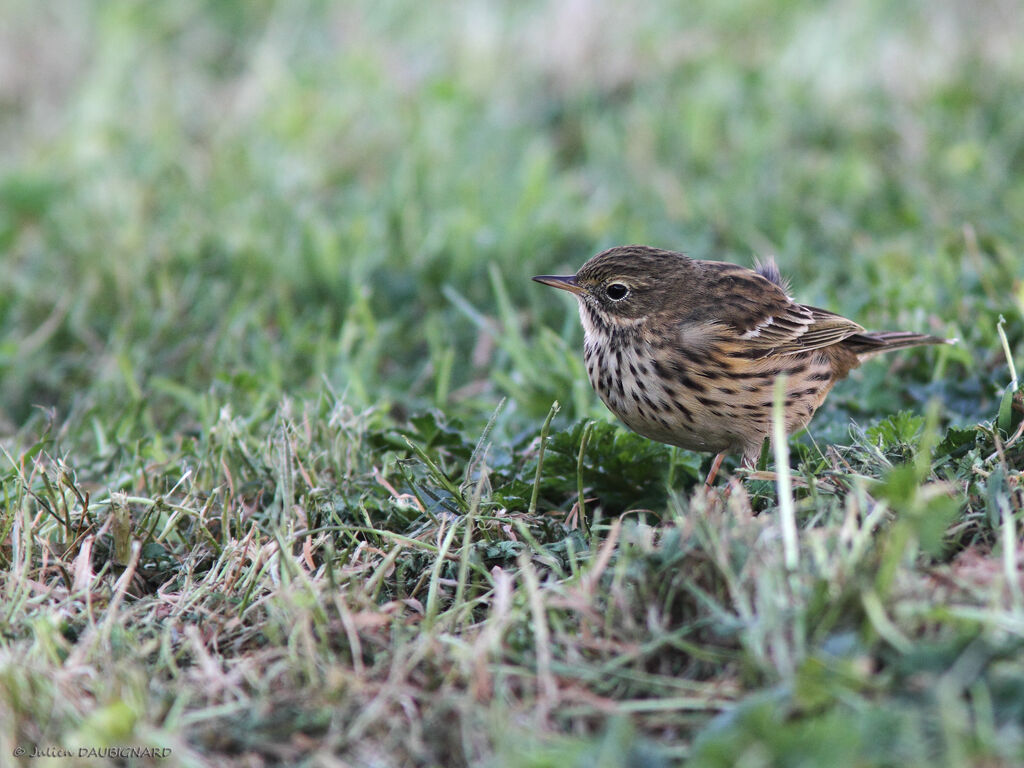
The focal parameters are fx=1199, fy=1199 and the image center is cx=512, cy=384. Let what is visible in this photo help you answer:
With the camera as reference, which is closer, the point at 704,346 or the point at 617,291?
the point at 704,346

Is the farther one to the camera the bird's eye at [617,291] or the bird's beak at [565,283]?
the bird's beak at [565,283]

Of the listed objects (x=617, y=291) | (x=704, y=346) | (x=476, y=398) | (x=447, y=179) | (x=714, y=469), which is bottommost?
(x=476, y=398)

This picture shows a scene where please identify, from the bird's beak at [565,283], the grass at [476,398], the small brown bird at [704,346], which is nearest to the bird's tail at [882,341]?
the small brown bird at [704,346]

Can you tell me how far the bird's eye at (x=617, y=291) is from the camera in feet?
15.9

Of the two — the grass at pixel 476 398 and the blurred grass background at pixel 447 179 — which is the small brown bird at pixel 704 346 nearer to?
the grass at pixel 476 398

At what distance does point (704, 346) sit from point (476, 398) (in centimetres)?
132

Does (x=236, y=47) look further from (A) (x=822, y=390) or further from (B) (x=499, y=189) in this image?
(A) (x=822, y=390)

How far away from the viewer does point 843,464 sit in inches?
158

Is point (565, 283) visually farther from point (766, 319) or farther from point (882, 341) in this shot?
point (882, 341)

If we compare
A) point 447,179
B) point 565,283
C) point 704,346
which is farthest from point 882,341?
point 447,179

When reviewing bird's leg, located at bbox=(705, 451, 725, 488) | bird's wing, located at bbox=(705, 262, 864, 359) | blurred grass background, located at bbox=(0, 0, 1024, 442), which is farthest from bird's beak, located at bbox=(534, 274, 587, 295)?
bird's leg, located at bbox=(705, 451, 725, 488)

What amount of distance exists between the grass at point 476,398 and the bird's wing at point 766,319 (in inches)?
14.3

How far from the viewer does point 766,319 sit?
4770mm

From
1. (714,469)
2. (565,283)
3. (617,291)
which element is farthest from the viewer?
(565,283)
